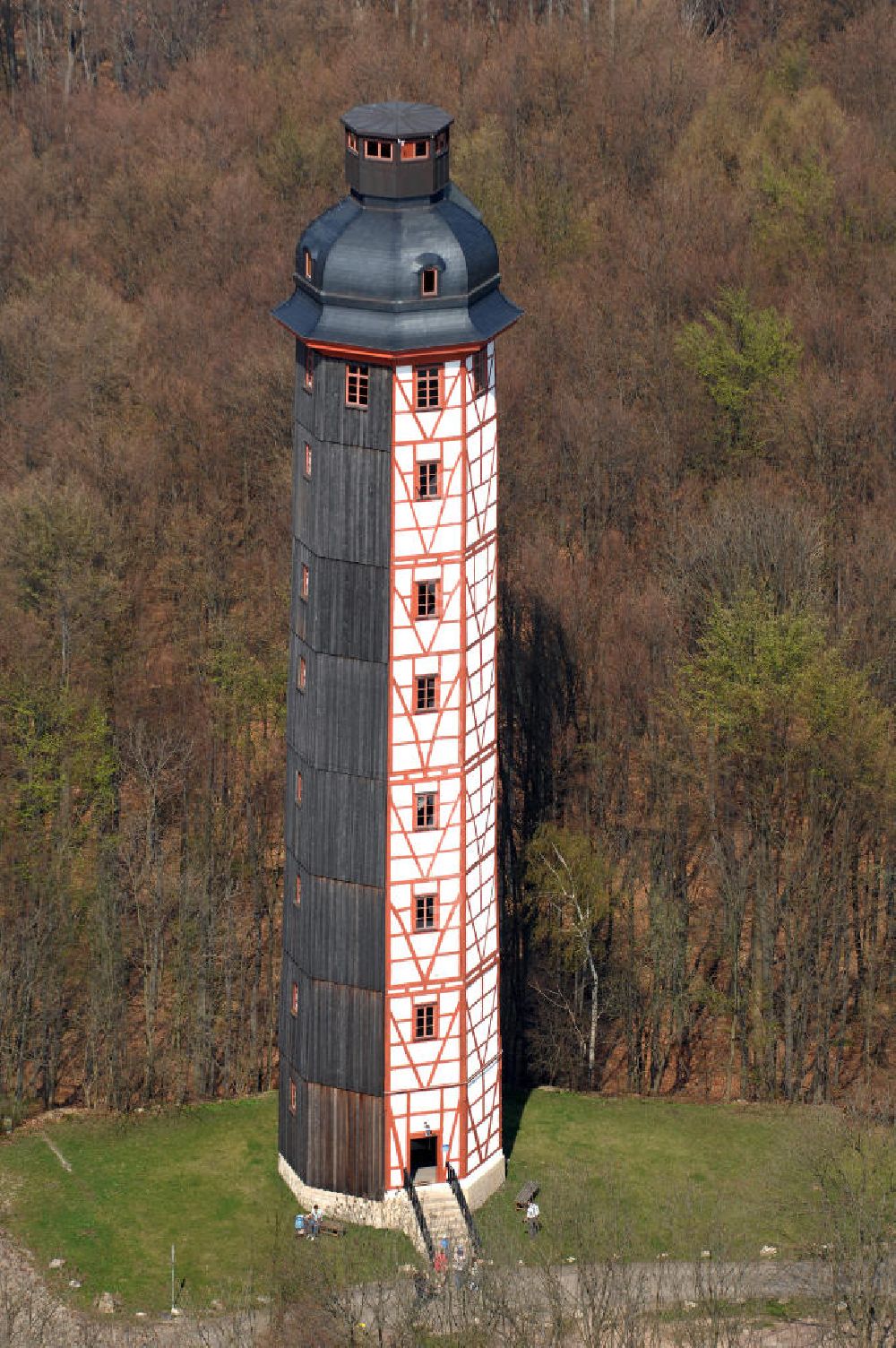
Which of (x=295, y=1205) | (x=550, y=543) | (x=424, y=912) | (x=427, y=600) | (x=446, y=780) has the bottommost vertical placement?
(x=295, y=1205)

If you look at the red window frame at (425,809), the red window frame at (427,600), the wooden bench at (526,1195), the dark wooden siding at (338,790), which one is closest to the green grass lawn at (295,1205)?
the wooden bench at (526,1195)

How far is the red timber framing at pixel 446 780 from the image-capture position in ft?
240

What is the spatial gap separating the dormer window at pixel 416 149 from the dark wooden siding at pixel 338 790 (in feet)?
16.8

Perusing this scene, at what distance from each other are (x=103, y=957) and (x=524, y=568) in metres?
23.7

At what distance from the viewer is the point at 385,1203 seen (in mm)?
79750

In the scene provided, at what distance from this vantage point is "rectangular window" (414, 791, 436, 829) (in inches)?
3002

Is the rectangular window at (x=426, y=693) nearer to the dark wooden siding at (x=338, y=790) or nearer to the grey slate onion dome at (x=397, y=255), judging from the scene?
the dark wooden siding at (x=338, y=790)

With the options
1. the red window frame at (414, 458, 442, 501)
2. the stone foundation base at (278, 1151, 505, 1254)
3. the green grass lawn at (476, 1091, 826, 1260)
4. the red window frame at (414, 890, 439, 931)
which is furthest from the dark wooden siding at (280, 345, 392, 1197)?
the green grass lawn at (476, 1091, 826, 1260)

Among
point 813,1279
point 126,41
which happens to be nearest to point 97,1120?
point 813,1279

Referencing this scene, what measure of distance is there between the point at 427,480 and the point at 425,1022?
1474 cm

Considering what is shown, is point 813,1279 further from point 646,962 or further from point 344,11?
point 344,11

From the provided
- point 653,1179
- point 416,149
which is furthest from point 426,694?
point 653,1179

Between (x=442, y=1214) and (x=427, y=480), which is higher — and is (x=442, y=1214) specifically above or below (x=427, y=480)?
below

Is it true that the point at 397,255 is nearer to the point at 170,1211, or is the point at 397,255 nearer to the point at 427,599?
the point at 427,599
